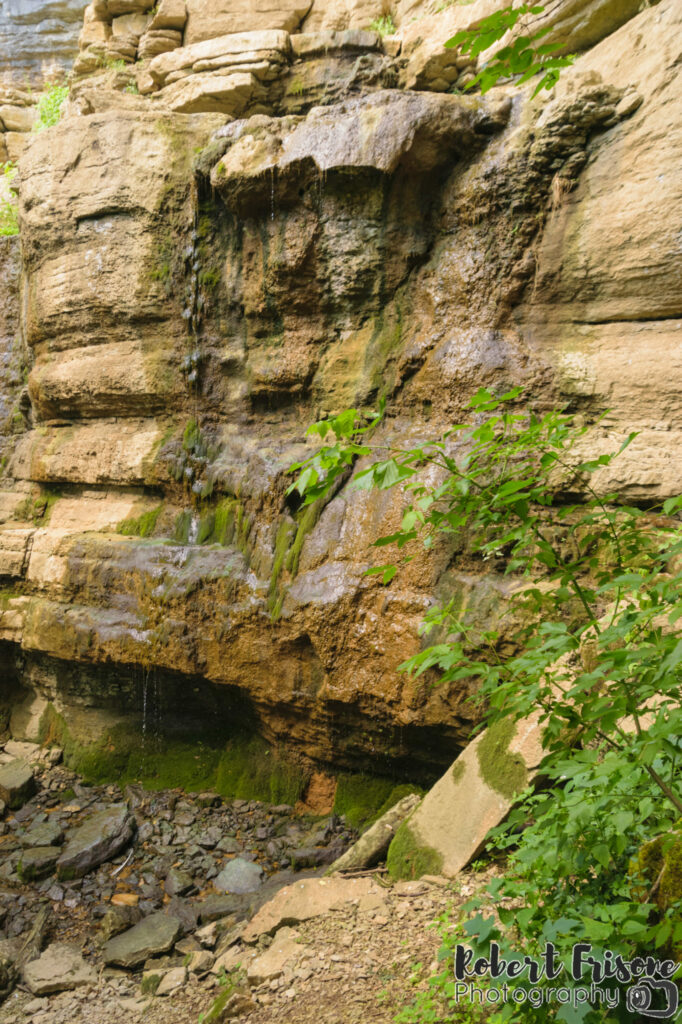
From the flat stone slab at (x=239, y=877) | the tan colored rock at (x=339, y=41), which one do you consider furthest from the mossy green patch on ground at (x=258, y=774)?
the tan colored rock at (x=339, y=41)

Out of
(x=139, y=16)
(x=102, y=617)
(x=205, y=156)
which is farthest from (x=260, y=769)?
(x=139, y=16)

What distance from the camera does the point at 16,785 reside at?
19.5 ft

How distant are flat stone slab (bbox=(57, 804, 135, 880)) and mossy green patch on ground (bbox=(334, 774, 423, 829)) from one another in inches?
66.7

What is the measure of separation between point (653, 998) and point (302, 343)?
211 inches

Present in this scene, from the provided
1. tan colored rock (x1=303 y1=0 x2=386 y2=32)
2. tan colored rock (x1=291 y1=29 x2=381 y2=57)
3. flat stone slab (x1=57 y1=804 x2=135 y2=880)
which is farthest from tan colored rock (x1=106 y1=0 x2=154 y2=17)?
flat stone slab (x1=57 y1=804 x2=135 y2=880)

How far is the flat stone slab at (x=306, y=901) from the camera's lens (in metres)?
3.58

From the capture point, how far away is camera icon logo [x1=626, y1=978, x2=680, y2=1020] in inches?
69.2

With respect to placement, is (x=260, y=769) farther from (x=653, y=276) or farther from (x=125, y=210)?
(x=125, y=210)

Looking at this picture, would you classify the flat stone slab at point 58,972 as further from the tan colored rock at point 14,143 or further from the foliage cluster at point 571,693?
the tan colored rock at point 14,143

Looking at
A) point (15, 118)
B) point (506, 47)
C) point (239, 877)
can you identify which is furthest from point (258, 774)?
point (15, 118)

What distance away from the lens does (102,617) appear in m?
5.95

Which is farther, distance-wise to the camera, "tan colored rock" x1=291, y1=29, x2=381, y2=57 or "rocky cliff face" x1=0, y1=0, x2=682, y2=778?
"tan colored rock" x1=291, y1=29, x2=381, y2=57

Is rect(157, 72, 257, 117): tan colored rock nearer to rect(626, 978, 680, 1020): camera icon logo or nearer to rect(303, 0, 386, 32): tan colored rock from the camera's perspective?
rect(303, 0, 386, 32): tan colored rock

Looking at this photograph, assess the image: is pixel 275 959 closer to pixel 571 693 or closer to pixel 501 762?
pixel 501 762
